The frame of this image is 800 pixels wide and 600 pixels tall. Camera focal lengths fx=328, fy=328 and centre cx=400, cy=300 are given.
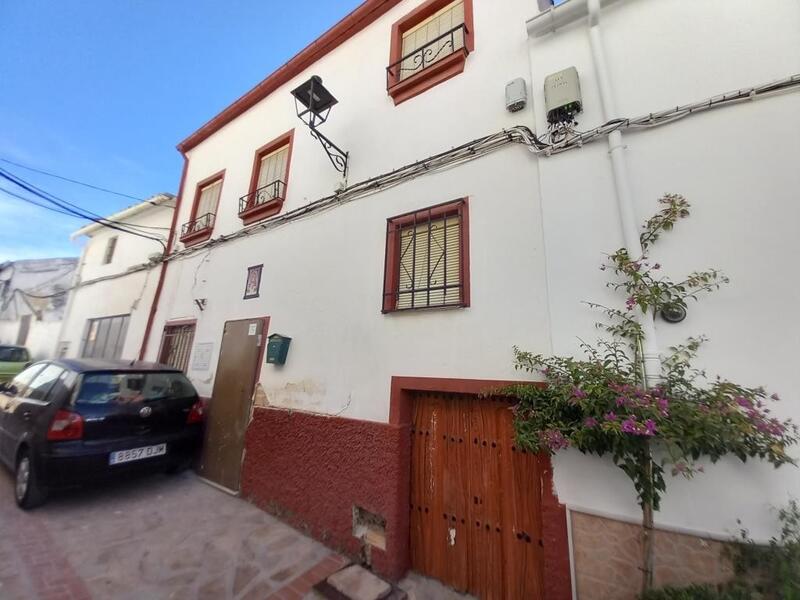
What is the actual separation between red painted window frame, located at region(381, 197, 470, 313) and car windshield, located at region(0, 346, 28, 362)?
12313 millimetres

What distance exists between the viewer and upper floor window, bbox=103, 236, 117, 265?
9.23 metres

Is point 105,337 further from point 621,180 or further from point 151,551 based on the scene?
point 621,180

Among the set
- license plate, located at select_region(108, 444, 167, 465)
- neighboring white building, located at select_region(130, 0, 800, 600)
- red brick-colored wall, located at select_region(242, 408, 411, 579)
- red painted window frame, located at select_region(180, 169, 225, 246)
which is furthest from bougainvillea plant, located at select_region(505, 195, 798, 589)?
red painted window frame, located at select_region(180, 169, 225, 246)

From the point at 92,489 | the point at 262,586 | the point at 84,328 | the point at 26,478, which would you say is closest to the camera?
the point at 262,586

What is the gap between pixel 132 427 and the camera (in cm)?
394

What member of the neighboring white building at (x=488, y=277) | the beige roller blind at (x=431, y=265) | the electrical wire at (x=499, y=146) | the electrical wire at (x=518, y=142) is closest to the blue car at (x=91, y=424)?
the neighboring white building at (x=488, y=277)

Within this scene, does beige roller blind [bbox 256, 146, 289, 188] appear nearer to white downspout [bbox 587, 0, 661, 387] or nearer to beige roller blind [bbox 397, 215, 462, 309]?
beige roller blind [bbox 397, 215, 462, 309]

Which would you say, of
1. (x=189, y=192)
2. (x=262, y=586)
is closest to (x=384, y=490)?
(x=262, y=586)

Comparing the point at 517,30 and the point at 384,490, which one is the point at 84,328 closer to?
the point at 384,490

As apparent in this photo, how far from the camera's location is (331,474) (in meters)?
3.47

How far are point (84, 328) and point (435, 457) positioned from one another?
34.7ft

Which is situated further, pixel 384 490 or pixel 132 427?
pixel 132 427

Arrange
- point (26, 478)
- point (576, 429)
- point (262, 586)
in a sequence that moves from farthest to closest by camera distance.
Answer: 1. point (26, 478)
2. point (262, 586)
3. point (576, 429)

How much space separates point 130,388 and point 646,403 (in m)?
5.33
